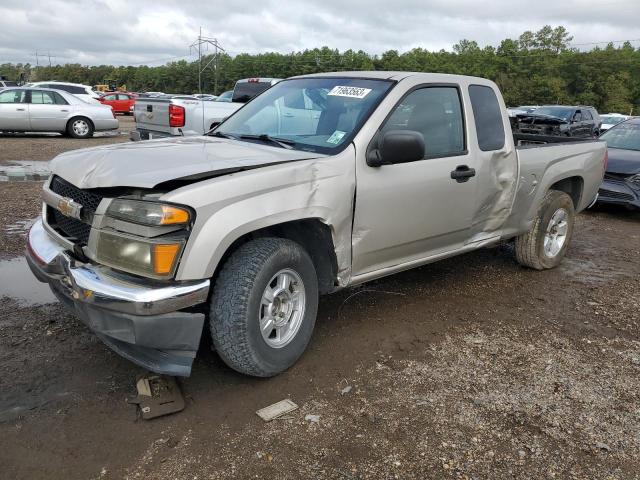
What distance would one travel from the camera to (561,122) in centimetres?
1534

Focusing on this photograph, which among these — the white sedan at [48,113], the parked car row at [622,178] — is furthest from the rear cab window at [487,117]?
the white sedan at [48,113]

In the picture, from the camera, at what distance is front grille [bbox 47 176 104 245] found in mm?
2996

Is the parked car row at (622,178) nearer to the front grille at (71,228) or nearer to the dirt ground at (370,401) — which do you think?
the dirt ground at (370,401)

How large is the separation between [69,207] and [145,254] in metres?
0.72

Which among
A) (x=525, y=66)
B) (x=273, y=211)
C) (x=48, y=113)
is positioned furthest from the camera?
(x=525, y=66)

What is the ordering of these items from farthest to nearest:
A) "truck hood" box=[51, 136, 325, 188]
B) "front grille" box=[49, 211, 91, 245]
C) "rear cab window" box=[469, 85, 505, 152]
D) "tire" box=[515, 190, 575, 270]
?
1. "tire" box=[515, 190, 575, 270]
2. "rear cab window" box=[469, 85, 505, 152]
3. "front grille" box=[49, 211, 91, 245]
4. "truck hood" box=[51, 136, 325, 188]

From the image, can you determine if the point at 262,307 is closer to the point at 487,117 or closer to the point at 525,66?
the point at 487,117

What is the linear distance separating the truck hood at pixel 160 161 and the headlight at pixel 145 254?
0.28 m

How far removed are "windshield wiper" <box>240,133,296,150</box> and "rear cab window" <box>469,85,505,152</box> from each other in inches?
64.1

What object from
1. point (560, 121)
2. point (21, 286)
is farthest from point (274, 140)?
point (560, 121)

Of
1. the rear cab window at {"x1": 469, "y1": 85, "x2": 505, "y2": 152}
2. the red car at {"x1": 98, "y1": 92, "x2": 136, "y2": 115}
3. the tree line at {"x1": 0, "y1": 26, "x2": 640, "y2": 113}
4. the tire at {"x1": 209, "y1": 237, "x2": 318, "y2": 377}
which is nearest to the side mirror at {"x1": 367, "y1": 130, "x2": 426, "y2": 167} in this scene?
the tire at {"x1": 209, "y1": 237, "x2": 318, "y2": 377}

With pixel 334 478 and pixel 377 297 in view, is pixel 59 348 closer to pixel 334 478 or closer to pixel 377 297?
pixel 334 478

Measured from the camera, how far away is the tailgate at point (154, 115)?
386 inches

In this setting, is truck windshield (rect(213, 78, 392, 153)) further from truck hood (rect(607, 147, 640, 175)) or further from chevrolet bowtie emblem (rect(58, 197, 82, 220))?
truck hood (rect(607, 147, 640, 175))
